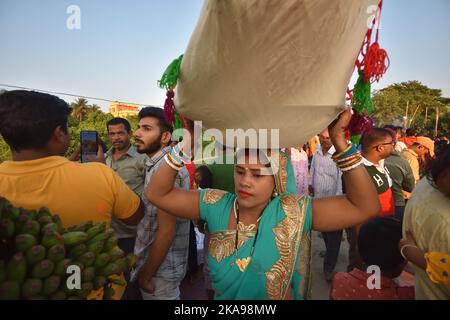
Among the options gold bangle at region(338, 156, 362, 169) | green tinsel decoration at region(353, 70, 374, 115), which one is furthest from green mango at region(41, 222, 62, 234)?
green tinsel decoration at region(353, 70, 374, 115)

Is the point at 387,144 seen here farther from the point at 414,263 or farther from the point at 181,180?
the point at 181,180

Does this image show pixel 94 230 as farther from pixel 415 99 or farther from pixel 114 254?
pixel 415 99

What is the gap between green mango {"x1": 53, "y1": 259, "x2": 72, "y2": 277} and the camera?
938 mm

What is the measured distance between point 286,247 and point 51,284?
3.18ft

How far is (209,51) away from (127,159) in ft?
7.22

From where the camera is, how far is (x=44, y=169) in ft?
4.35

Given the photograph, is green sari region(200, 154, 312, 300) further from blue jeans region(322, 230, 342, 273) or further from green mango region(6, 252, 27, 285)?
blue jeans region(322, 230, 342, 273)

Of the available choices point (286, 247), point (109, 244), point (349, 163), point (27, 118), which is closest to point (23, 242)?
point (109, 244)

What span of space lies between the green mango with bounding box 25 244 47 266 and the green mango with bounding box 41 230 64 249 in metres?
0.04

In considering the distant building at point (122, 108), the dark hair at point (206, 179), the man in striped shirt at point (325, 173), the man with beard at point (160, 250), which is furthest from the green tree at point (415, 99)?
the man with beard at point (160, 250)

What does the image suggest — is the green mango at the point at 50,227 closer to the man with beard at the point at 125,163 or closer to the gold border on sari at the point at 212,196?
the gold border on sari at the point at 212,196

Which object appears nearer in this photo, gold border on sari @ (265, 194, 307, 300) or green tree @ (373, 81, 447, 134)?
gold border on sari @ (265, 194, 307, 300)

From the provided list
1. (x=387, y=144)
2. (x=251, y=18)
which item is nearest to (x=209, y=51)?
(x=251, y=18)

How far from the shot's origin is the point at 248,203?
1444 mm
